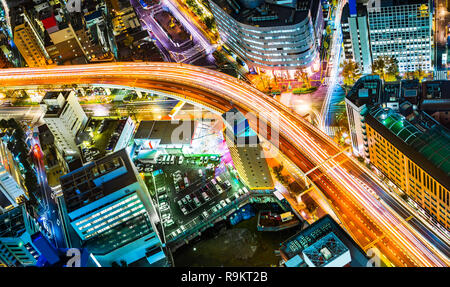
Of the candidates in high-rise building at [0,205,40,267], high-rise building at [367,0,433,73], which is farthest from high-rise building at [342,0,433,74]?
high-rise building at [0,205,40,267]

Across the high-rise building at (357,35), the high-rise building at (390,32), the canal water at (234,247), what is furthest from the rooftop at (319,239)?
the high-rise building at (390,32)

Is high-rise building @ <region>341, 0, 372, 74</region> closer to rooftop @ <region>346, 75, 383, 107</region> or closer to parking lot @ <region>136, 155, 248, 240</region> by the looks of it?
rooftop @ <region>346, 75, 383, 107</region>

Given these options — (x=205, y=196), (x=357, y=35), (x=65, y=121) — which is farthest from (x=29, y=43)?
(x=357, y=35)

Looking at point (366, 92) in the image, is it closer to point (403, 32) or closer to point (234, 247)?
point (403, 32)
